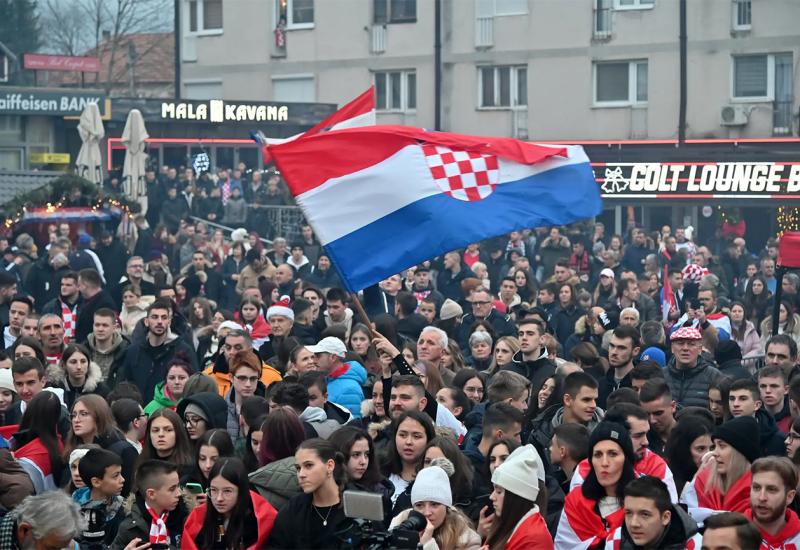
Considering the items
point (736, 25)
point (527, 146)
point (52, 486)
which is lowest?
point (52, 486)

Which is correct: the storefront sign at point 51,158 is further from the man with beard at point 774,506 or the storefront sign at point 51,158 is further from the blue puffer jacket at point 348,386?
the man with beard at point 774,506

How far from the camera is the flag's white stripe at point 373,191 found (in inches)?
414

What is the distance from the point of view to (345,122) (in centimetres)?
1096

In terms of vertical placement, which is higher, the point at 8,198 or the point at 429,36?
the point at 429,36

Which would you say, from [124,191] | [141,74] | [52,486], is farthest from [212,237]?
[141,74]

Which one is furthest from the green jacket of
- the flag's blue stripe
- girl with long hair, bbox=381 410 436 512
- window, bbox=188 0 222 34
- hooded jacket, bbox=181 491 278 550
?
window, bbox=188 0 222 34

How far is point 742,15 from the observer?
33.9 m

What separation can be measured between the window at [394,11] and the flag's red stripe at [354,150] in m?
28.4

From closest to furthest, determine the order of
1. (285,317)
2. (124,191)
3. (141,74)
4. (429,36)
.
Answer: (285,317), (124,191), (429,36), (141,74)

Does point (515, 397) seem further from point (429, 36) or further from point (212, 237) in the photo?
point (429, 36)

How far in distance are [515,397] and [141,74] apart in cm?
6815

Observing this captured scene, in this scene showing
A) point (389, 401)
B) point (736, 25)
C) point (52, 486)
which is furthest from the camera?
point (736, 25)

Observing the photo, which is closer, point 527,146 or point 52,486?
point 52,486

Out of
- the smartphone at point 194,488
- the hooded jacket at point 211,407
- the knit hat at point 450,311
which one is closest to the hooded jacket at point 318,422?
the hooded jacket at point 211,407
